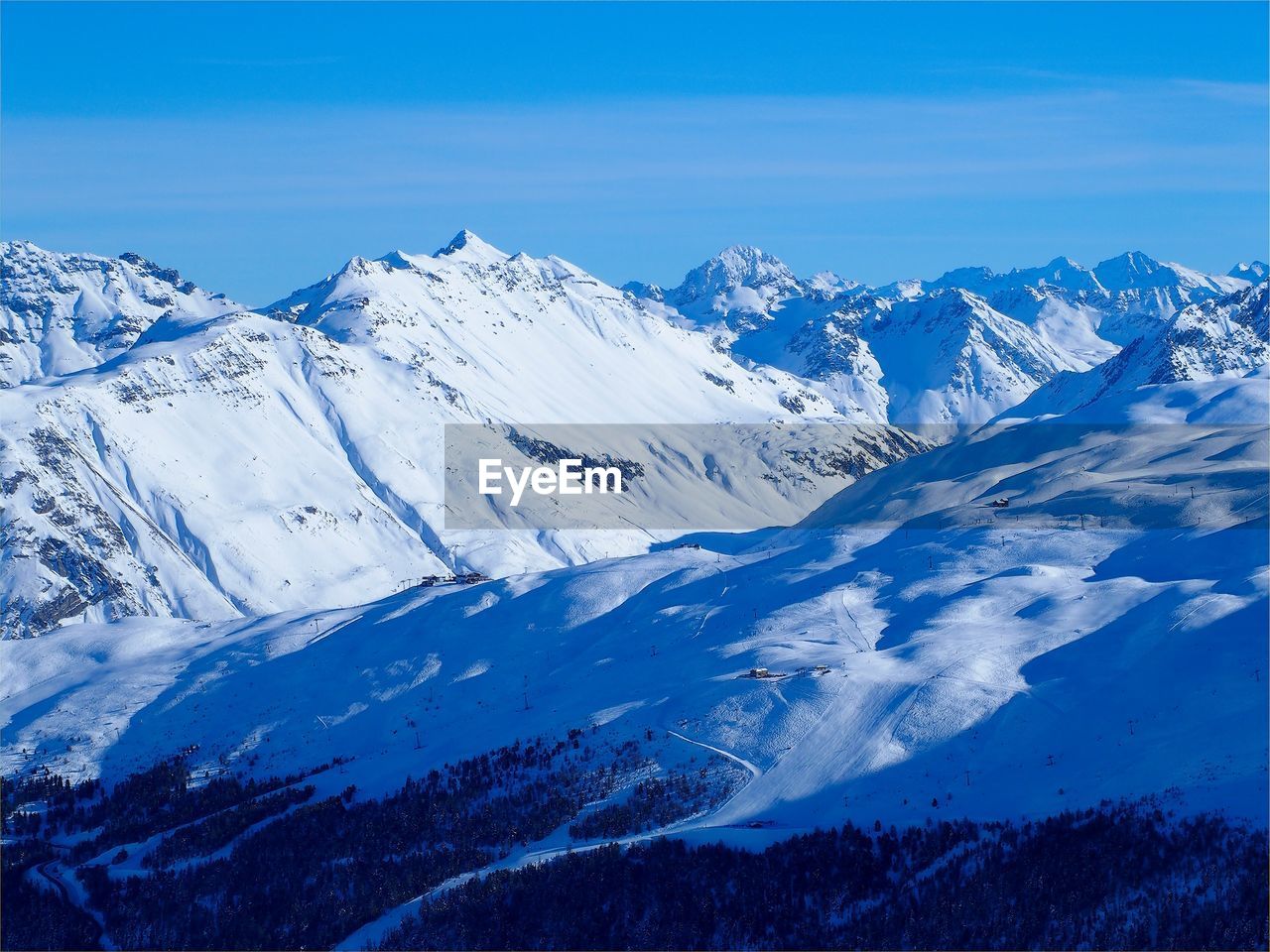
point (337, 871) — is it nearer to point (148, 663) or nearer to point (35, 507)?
point (148, 663)

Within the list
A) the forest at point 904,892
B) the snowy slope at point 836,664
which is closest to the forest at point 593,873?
the forest at point 904,892

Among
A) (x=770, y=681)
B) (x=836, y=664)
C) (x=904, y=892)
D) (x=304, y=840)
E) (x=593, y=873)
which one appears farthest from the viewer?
(x=836, y=664)

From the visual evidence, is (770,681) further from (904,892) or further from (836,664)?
(904,892)

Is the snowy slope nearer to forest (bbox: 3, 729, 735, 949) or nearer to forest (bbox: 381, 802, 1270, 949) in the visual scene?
forest (bbox: 381, 802, 1270, 949)

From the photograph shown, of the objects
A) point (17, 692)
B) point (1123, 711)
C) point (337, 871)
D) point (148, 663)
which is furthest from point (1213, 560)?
point (17, 692)

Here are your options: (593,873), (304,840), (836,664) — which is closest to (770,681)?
(836,664)

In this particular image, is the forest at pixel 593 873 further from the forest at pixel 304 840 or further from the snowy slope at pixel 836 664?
the snowy slope at pixel 836 664

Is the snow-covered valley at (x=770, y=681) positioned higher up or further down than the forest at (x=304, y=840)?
higher up

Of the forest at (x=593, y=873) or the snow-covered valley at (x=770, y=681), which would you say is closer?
the forest at (x=593, y=873)
